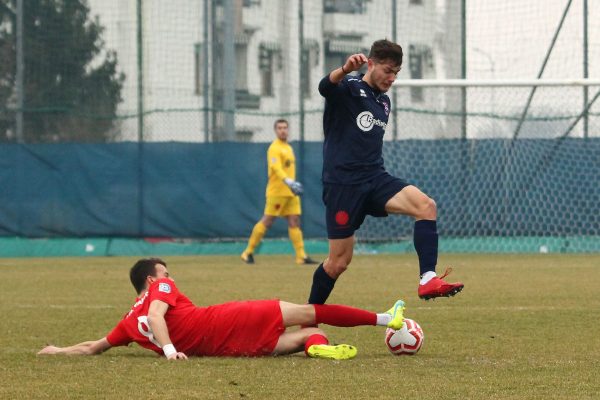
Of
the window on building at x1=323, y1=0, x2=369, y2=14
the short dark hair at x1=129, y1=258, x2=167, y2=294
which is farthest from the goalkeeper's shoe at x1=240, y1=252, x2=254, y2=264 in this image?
the short dark hair at x1=129, y1=258, x2=167, y2=294

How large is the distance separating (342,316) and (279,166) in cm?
1094

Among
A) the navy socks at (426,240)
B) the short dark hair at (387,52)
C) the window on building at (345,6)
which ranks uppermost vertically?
the window on building at (345,6)

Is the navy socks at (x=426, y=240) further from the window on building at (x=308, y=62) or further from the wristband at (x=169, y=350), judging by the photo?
the window on building at (x=308, y=62)

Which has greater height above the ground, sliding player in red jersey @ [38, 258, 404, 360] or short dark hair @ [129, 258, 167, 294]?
short dark hair @ [129, 258, 167, 294]

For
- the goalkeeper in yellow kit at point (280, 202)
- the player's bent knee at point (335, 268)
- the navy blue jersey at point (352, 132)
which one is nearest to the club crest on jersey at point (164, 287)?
the player's bent knee at point (335, 268)

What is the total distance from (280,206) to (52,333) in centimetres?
986

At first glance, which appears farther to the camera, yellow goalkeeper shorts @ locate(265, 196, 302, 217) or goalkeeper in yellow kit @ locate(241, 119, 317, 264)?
yellow goalkeeper shorts @ locate(265, 196, 302, 217)

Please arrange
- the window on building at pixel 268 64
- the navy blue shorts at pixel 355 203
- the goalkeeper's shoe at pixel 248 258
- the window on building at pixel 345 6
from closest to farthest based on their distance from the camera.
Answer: the navy blue shorts at pixel 355 203, the goalkeeper's shoe at pixel 248 258, the window on building at pixel 268 64, the window on building at pixel 345 6

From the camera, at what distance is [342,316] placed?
7.86 meters

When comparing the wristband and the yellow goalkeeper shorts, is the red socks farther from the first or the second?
the yellow goalkeeper shorts

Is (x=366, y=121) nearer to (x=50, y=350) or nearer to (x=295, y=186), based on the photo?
(x=50, y=350)

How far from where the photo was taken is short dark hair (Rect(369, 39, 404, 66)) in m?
8.25

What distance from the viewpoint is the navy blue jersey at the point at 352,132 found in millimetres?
8281

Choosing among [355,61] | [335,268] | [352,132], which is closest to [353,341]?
[335,268]
